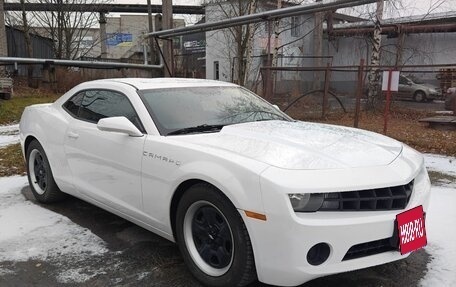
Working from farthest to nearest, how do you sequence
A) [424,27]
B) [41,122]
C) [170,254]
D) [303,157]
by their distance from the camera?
1. [424,27]
2. [41,122]
3. [170,254]
4. [303,157]

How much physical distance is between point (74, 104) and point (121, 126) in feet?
4.68

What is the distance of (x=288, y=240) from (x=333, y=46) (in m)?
27.9

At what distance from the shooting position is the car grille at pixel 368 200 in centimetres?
265

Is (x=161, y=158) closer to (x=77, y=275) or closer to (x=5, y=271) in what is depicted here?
(x=77, y=275)

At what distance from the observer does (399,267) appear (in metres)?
3.37

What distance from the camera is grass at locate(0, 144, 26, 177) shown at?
21.5 ft

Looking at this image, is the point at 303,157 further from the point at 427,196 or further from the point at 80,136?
the point at 80,136

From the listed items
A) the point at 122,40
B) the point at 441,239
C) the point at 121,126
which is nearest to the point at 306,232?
the point at 121,126

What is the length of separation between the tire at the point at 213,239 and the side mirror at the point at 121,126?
0.73m

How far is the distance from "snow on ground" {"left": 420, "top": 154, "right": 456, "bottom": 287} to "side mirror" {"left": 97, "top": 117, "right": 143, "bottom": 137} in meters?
2.35

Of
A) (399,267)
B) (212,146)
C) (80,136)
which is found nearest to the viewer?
(212,146)

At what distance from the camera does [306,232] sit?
8.33ft

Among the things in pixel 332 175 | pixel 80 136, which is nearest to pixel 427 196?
pixel 332 175

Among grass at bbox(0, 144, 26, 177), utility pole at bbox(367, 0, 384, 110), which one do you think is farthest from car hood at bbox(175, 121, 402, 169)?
utility pole at bbox(367, 0, 384, 110)
